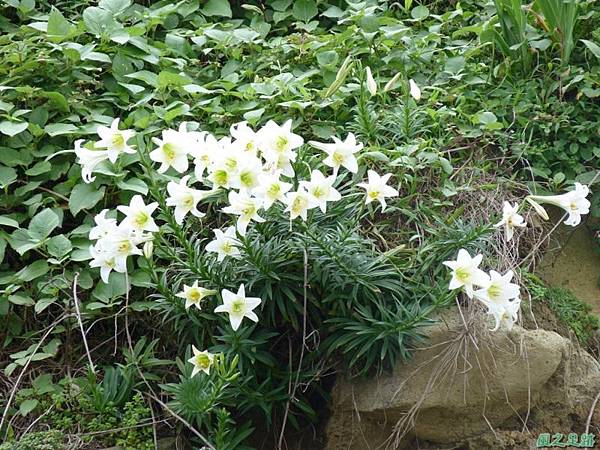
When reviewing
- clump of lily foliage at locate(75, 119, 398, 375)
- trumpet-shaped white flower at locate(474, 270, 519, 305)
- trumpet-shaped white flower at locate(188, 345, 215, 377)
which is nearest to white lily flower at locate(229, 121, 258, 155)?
clump of lily foliage at locate(75, 119, 398, 375)

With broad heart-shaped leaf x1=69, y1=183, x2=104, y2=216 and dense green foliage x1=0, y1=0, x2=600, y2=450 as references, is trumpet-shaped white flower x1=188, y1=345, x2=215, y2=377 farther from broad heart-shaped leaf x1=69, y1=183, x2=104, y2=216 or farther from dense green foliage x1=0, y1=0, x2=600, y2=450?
broad heart-shaped leaf x1=69, y1=183, x2=104, y2=216

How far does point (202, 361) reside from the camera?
253 centimetres

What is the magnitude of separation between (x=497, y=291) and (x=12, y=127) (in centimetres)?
199

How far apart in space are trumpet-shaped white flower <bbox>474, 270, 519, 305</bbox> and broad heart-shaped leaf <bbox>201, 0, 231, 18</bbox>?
245 centimetres

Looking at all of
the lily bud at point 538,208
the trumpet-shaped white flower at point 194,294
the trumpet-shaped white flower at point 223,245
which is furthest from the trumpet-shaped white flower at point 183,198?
the lily bud at point 538,208

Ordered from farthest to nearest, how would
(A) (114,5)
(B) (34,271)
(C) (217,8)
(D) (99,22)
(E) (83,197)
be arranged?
1. (C) (217,8)
2. (A) (114,5)
3. (D) (99,22)
4. (E) (83,197)
5. (B) (34,271)

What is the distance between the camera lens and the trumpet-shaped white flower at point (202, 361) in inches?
99.0

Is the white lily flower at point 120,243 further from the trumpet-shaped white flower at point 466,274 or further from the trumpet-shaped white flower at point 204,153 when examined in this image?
the trumpet-shaped white flower at point 466,274

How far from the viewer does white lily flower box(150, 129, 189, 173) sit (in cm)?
257

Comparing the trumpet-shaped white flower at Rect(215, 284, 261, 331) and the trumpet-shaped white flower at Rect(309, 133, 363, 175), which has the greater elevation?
the trumpet-shaped white flower at Rect(309, 133, 363, 175)

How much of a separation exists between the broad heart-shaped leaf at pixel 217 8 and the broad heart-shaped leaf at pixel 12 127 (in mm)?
1364

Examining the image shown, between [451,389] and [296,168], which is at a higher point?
[296,168]

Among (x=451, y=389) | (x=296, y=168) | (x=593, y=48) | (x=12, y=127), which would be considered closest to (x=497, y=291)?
(x=451, y=389)

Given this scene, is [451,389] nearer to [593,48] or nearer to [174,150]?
[174,150]
